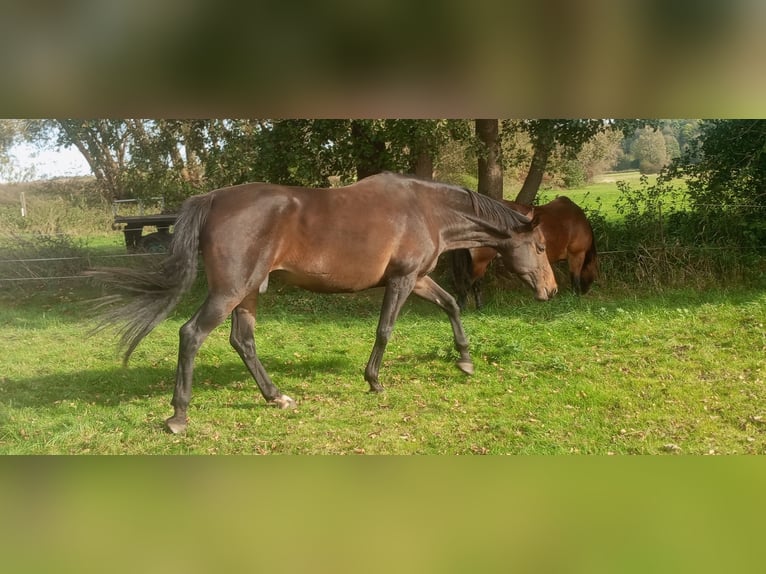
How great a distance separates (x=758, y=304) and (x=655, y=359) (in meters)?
2.96

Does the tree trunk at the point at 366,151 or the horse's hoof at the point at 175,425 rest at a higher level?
the tree trunk at the point at 366,151

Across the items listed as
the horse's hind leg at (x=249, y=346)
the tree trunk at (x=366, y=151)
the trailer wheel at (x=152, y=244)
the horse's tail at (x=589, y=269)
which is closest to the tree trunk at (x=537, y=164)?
the horse's tail at (x=589, y=269)

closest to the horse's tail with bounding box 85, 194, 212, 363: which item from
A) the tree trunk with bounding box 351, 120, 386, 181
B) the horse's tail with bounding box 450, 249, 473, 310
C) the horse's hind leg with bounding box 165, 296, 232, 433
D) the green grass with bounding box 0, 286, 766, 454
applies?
the horse's hind leg with bounding box 165, 296, 232, 433

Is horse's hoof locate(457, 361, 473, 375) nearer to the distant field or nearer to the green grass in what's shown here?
the green grass

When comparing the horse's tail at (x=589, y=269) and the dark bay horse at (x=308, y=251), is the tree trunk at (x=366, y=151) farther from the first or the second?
the dark bay horse at (x=308, y=251)

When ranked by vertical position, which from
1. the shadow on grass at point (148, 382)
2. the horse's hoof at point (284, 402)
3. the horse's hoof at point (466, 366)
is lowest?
the shadow on grass at point (148, 382)

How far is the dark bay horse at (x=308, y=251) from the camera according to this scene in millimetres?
4875

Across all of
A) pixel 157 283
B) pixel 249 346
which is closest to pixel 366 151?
pixel 249 346

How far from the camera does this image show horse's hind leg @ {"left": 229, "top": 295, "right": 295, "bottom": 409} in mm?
5590

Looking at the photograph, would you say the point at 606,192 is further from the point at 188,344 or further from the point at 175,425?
the point at 175,425

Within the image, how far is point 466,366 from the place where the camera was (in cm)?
639

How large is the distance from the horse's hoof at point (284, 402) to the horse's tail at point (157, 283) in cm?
134

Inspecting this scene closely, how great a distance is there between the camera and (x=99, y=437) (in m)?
4.78
